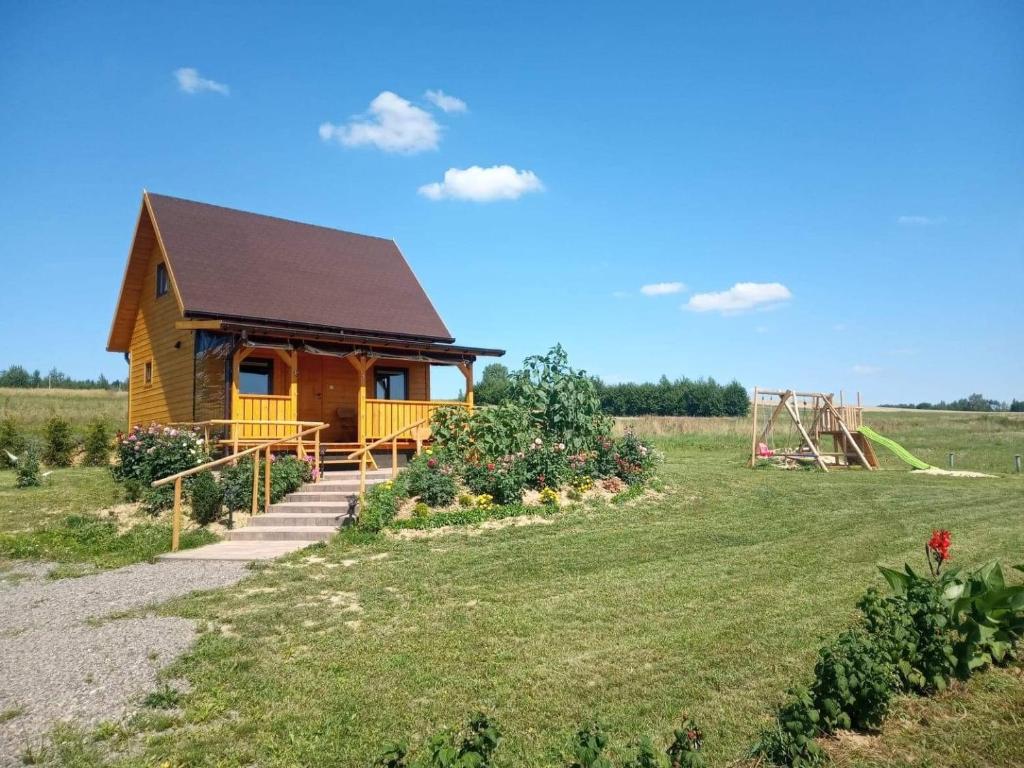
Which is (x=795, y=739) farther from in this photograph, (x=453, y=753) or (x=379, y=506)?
(x=379, y=506)

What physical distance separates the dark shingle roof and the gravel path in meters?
8.37

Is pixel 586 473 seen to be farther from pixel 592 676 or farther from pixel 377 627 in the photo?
pixel 592 676

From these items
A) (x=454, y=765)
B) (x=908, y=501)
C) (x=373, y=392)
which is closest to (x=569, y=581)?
(x=454, y=765)

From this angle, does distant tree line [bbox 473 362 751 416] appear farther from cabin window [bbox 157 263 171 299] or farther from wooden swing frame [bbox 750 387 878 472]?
cabin window [bbox 157 263 171 299]

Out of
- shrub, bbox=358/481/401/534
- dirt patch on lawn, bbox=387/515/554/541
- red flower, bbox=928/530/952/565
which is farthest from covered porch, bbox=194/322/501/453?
red flower, bbox=928/530/952/565

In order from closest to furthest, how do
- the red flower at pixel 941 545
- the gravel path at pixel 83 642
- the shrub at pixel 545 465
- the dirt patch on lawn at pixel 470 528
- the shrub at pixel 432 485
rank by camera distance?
the gravel path at pixel 83 642, the red flower at pixel 941 545, the dirt patch on lawn at pixel 470 528, the shrub at pixel 432 485, the shrub at pixel 545 465

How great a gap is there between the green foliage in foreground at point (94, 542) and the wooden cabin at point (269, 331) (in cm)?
283

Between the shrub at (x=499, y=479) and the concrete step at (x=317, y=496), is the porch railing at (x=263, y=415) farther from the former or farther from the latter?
the shrub at (x=499, y=479)

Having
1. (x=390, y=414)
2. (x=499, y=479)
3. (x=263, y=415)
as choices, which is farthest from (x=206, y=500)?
(x=390, y=414)

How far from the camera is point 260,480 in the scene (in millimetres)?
12328

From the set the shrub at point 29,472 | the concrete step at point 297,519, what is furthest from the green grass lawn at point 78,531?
the shrub at point 29,472

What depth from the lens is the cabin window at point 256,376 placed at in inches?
669

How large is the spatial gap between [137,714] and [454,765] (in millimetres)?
2758

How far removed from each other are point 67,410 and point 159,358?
18071 mm
